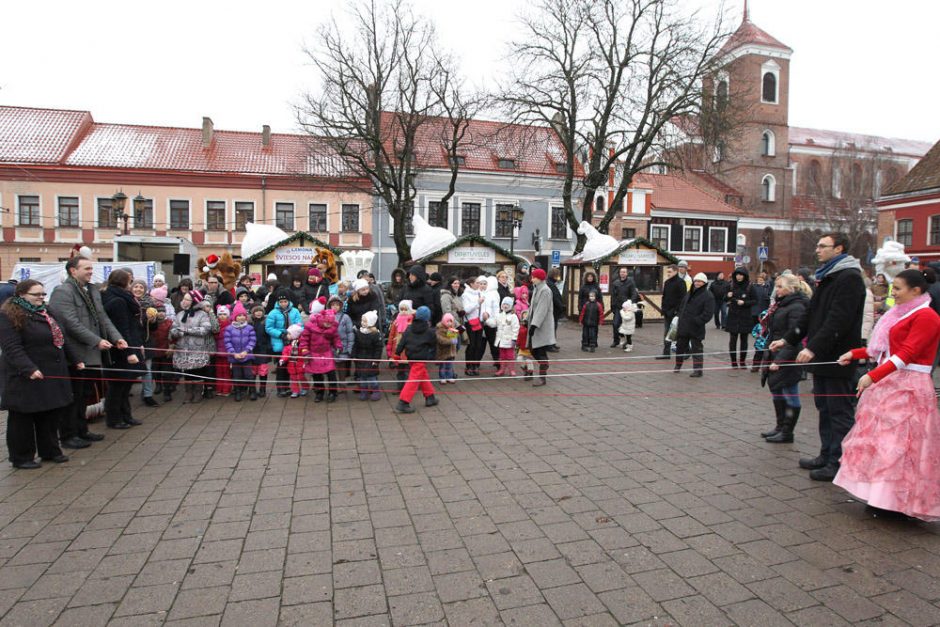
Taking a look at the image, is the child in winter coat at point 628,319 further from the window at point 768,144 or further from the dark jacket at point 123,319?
the window at point 768,144

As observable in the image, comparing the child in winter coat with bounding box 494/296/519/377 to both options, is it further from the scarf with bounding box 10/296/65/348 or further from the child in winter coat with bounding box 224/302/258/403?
the scarf with bounding box 10/296/65/348

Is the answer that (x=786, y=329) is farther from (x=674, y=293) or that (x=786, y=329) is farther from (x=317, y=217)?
(x=317, y=217)

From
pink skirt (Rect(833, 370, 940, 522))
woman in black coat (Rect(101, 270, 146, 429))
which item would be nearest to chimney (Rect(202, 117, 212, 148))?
woman in black coat (Rect(101, 270, 146, 429))

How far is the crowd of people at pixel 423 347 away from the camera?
4.17m

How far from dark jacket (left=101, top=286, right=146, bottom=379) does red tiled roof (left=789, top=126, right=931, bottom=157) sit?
77061 mm

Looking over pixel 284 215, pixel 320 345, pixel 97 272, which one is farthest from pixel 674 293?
pixel 284 215

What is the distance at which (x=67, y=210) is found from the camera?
3528cm

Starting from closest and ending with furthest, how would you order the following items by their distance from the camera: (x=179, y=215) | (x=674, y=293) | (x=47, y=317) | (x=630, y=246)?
1. (x=47, y=317)
2. (x=674, y=293)
3. (x=630, y=246)
4. (x=179, y=215)

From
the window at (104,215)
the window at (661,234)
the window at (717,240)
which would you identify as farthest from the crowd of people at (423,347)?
the window at (717,240)

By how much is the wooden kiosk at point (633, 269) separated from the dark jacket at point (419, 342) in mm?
12793

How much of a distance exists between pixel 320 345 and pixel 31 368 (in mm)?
3657

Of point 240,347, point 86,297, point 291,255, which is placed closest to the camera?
point 86,297

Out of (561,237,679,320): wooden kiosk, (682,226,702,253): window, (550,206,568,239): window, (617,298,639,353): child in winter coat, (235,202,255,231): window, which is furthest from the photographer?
(682,226,702,253): window

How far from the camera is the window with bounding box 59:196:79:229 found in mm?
35188
